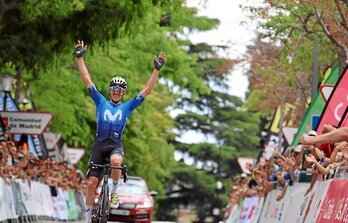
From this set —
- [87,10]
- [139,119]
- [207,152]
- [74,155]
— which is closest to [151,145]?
[74,155]

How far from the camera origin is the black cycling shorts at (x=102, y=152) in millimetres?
14633

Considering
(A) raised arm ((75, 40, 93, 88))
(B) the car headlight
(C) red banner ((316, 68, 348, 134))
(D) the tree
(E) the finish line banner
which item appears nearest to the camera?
(A) raised arm ((75, 40, 93, 88))

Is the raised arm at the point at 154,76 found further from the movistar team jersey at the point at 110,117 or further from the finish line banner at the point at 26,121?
the finish line banner at the point at 26,121

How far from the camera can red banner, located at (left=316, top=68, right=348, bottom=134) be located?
19797mm

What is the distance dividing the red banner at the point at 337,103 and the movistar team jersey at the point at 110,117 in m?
5.70

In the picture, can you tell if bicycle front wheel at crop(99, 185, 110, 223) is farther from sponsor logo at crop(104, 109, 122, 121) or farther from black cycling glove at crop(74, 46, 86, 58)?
black cycling glove at crop(74, 46, 86, 58)

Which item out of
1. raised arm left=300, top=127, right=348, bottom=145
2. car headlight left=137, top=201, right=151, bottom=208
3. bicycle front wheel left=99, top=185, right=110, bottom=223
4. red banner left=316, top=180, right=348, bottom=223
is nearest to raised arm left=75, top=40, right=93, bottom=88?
bicycle front wheel left=99, top=185, right=110, bottom=223

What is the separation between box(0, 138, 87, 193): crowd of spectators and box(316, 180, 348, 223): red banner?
26.1 ft

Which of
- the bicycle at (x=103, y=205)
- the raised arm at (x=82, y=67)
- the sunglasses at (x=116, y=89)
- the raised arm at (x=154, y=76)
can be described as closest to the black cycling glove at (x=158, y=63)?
the raised arm at (x=154, y=76)

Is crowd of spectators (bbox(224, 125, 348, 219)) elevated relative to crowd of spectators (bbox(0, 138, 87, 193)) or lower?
elevated

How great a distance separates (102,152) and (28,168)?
33.5 ft

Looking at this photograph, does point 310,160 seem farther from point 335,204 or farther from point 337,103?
point 337,103

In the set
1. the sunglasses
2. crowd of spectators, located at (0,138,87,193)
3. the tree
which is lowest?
the tree

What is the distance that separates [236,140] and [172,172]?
7.63 meters
